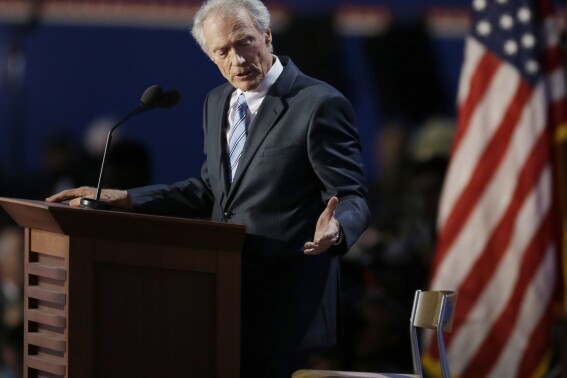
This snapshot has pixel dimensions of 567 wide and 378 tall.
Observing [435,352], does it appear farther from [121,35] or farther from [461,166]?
[121,35]

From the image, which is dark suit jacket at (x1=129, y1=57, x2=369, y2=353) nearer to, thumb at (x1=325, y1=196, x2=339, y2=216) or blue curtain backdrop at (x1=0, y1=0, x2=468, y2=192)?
thumb at (x1=325, y1=196, x2=339, y2=216)

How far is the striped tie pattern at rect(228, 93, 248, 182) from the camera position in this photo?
3.41 m

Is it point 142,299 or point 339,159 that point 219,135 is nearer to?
point 339,159

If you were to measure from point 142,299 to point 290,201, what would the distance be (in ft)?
1.54

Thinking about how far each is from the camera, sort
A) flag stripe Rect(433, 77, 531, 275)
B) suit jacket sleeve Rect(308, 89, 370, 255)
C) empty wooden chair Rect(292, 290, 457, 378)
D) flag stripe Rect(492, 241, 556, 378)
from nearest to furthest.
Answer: suit jacket sleeve Rect(308, 89, 370, 255)
empty wooden chair Rect(292, 290, 457, 378)
flag stripe Rect(492, 241, 556, 378)
flag stripe Rect(433, 77, 531, 275)

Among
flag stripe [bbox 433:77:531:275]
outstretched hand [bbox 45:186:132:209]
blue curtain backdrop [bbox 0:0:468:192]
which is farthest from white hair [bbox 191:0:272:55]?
blue curtain backdrop [bbox 0:0:468:192]

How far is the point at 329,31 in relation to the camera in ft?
21.6

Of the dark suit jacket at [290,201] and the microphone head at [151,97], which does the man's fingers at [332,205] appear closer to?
the dark suit jacket at [290,201]

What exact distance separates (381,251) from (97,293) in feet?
11.3

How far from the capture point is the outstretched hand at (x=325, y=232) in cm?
303

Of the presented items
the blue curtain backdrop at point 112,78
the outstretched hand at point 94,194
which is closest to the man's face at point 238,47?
the outstretched hand at point 94,194

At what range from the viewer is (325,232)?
120 inches

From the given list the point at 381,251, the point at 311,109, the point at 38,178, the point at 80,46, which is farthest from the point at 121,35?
the point at 311,109

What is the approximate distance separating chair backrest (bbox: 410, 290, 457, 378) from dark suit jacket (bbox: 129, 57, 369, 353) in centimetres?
26
